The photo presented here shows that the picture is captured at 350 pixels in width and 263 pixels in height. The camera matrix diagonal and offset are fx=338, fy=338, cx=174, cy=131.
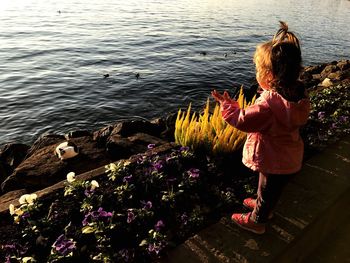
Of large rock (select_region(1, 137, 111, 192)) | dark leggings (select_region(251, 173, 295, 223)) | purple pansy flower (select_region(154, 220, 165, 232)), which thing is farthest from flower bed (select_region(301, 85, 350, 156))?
large rock (select_region(1, 137, 111, 192))

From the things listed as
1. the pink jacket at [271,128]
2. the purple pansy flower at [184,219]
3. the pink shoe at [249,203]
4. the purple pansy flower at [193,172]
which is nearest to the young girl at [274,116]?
the pink jacket at [271,128]

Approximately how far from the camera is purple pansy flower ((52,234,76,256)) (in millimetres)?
3170

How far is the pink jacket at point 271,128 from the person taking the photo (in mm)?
3082

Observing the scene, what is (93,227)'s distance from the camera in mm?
3455

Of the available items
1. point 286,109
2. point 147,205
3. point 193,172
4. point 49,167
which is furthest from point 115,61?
point 286,109

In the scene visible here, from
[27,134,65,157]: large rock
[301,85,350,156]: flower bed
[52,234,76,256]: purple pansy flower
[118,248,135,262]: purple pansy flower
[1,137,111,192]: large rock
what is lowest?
[27,134,65,157]: large rock

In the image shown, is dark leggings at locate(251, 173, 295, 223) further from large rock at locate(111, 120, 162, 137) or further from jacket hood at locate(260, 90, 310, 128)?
large rock at locate(111, 120, 162, 137)

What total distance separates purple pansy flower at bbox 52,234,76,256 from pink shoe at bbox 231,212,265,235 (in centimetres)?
173

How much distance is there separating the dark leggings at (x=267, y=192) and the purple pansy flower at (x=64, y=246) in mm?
1866

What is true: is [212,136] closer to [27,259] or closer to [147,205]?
[147,205]

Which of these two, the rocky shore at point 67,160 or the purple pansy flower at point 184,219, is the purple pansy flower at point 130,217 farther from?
the rocky shore at point 67,160

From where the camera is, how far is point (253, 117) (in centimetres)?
309

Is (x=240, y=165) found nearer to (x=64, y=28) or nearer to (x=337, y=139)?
(x=337, y=139)

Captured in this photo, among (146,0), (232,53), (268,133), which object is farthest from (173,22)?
(268,133)
